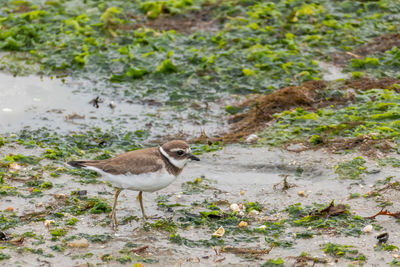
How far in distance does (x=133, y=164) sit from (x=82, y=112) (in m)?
3.97

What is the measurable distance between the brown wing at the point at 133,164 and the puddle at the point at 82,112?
286cm

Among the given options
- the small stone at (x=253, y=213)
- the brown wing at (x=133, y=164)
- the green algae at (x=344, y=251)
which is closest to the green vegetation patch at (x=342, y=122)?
the small stone at (x=253, y=213)

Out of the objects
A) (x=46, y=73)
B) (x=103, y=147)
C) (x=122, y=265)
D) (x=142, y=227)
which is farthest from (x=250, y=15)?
(x=122, y=265)

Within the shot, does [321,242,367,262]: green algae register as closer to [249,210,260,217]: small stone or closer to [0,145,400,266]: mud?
[0,145,400,266]: mud

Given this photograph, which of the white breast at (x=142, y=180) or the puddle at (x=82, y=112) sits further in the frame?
the puddle at (x=82, y=112)

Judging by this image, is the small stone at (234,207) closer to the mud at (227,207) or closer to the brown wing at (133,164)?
the mud at (227,207)

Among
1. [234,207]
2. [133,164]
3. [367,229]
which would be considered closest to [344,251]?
[367,229]

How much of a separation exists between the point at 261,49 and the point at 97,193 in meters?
5.71

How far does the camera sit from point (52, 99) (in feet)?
39.3

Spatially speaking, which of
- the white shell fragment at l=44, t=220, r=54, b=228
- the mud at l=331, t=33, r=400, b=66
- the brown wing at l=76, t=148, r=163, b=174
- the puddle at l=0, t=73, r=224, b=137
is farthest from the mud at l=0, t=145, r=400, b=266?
the mud at l=331, t=33, r=400, b=66

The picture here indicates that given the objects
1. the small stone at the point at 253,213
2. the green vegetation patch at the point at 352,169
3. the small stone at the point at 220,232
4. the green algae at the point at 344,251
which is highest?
the green algae at the point at 344,251

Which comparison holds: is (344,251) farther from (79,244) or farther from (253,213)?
(79,244)

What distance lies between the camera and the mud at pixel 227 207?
705 cm

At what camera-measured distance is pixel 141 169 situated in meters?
7.86
